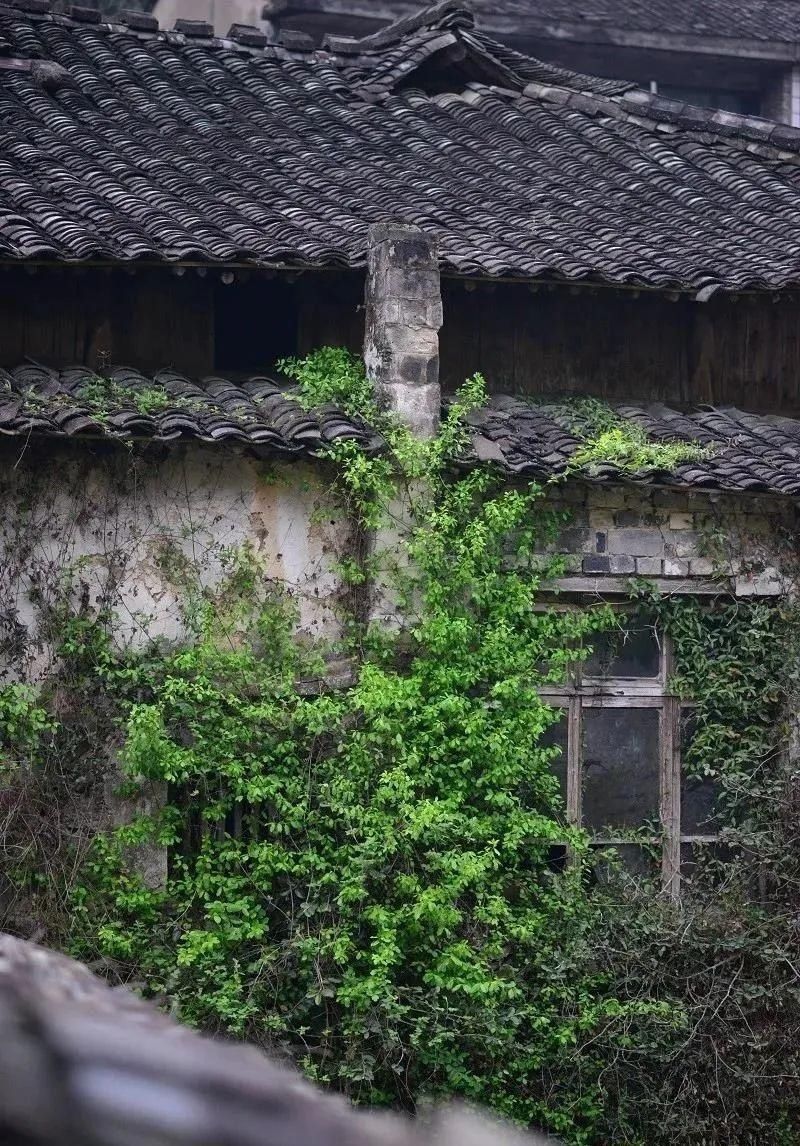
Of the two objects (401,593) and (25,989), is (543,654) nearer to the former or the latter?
(401,593)

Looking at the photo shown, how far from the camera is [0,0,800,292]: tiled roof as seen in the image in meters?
8.32

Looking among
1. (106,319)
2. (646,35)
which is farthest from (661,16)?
(106,319)

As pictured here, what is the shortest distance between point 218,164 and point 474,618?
396 cm

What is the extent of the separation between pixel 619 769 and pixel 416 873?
1733 mm

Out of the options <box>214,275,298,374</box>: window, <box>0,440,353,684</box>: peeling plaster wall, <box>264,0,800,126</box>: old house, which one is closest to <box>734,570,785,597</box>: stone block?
<box>0,440,353,684</box>: peeling plaster wall

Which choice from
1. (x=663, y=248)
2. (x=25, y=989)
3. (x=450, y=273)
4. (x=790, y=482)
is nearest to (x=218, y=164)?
(x=450, y=273)

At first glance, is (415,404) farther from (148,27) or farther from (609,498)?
(148,27)

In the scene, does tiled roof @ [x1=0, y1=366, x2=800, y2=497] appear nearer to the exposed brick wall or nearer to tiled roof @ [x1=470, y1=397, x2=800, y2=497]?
tiled roof @ [x1=470, y1=397, x2=800, y2=497]

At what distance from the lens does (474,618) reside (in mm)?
7746

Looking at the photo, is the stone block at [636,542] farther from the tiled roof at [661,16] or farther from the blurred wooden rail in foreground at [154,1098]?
the tiled roof at [661,16]

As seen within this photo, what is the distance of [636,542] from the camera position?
8.32m

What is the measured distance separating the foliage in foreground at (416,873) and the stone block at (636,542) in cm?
48

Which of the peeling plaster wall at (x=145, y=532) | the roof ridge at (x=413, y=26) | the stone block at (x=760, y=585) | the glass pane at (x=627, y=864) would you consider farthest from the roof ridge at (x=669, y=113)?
the glass pane at (x=627, y=864)

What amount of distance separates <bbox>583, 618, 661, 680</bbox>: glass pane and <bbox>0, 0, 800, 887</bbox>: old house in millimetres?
28
